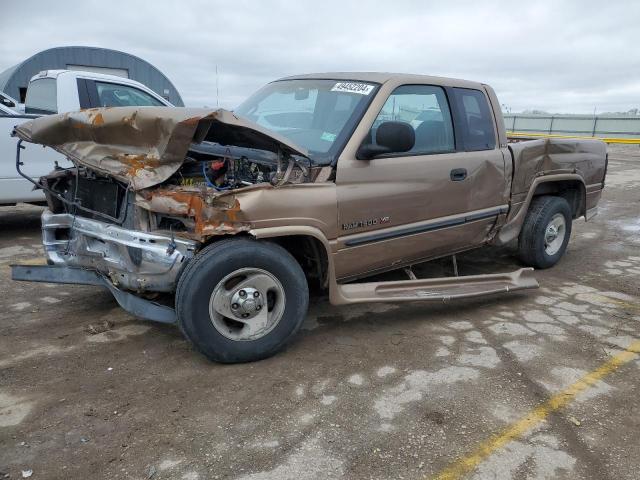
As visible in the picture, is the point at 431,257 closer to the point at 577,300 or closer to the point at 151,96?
the point at 577,300

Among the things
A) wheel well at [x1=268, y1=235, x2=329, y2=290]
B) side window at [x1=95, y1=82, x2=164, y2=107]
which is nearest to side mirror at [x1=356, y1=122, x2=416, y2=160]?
wheel well at [x1=268, y1=235, x2=329, y2=290]

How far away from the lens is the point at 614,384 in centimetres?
315

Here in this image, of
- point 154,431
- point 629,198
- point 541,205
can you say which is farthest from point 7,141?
point 629,198

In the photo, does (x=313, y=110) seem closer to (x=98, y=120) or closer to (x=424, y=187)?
(x=424, y=187)

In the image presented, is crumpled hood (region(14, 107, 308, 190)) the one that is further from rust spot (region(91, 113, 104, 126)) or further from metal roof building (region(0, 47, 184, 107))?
metal roof building (region(0, 47, 184, 107))

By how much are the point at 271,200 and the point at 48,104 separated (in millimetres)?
5149

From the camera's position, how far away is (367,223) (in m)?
3.63

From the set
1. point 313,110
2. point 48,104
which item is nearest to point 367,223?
point 313,110

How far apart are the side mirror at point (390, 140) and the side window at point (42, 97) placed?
4.89 metres

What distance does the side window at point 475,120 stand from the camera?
4.33 m

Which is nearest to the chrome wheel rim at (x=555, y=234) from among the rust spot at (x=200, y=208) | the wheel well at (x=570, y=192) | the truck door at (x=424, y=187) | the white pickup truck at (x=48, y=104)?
the wheel well at (x=570, y=192)

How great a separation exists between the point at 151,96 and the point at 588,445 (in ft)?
22.2

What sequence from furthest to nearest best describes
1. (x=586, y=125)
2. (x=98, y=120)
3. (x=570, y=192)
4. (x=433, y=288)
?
(x=586, y=125)
(x=570, y=192)
(x=433, y=288)
(x=98, y=120)

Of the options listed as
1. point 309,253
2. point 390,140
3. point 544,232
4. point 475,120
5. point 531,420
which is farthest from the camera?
point 544,232
